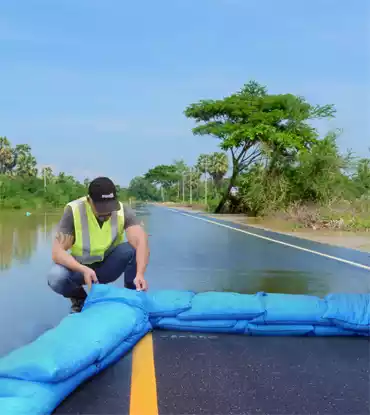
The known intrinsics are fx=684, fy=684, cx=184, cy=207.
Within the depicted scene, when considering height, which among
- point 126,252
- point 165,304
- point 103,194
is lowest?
point 165,304

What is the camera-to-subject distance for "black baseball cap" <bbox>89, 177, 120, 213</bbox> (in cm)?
558

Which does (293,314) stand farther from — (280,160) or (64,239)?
(280,160)

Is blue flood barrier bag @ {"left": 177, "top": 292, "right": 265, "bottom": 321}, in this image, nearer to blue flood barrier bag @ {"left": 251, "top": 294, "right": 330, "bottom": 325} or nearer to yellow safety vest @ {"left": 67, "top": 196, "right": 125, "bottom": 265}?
blue flood barrier bag @ {"left": 251, "top": 294, "right": 330, "bottom": 325}

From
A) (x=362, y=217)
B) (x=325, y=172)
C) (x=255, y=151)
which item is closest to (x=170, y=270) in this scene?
(x=362, y=217)

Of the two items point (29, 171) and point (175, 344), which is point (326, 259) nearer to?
point (175, 344)

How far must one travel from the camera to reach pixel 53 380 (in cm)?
359

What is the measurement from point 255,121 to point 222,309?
39.2 m

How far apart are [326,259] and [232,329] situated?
7625mm

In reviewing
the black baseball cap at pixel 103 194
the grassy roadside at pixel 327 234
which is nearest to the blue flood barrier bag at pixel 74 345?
the black baseball cap at pixel 103 194

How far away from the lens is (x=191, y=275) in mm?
9969

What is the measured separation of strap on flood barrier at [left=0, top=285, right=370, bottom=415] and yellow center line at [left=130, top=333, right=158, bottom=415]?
0.10 meters

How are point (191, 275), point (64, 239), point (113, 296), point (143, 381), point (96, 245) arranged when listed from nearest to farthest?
point (143, 381) → point (113, 296) → point (64, 239) → point (96, 245) → point (191, 275)

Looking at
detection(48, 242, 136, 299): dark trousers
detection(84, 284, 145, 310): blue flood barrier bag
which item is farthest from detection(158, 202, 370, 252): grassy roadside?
detection(84, 284, 145, 310): blue flood barrier bag

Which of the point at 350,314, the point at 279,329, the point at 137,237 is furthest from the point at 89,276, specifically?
the point at 350,314
